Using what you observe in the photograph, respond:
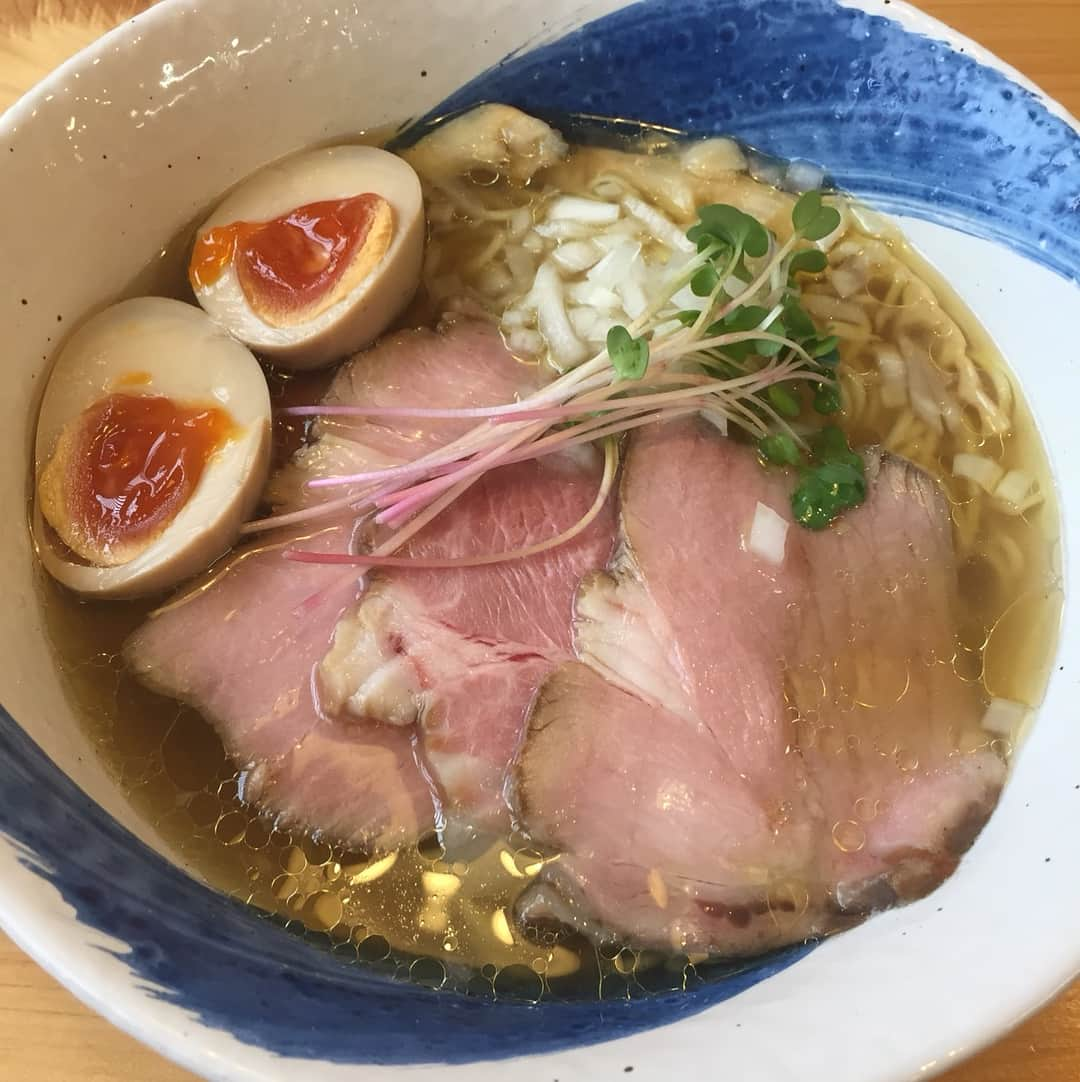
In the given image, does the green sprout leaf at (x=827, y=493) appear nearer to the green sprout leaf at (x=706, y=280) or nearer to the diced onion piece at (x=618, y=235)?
the green sprout leaf at (x=706, y=280)

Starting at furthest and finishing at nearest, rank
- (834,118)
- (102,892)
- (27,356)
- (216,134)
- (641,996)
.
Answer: (834,118), (216,134), (27,356), (641,996), (102,892)

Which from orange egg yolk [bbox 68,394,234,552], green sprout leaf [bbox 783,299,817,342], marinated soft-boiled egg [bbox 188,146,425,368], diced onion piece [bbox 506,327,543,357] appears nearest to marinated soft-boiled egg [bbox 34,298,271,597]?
orange egg yolk [bbox 68,394,234,552]

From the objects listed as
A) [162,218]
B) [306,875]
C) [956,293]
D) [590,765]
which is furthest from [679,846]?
[162,218]

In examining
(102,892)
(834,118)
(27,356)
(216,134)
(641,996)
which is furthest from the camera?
(834,118)

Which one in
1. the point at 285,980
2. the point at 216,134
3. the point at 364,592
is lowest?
the point at 285,980

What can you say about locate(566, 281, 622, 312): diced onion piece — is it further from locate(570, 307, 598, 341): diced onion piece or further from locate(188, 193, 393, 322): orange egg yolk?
locate(188, 193, 393, 322): orange egg yolk

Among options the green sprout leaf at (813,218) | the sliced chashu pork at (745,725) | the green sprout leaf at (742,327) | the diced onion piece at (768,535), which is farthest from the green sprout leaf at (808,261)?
the diced onion piece at (768,535)

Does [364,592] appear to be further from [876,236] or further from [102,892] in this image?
[876,236]
